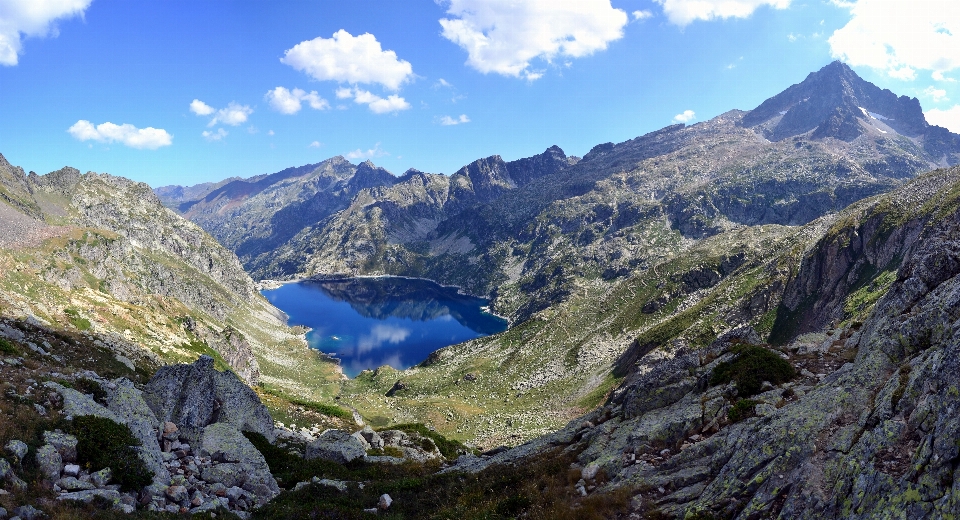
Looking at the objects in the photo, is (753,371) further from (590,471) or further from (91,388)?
(91,388)

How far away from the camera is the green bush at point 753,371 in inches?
931

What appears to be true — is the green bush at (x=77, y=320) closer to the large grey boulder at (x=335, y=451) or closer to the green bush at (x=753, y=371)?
the large grey boulder at (x=335, y=451)

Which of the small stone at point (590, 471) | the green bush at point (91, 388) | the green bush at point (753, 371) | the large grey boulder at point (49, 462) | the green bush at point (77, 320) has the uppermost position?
the green bush at point (77, 320)

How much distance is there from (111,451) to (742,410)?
2819 cm

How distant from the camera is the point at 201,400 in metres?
28.7

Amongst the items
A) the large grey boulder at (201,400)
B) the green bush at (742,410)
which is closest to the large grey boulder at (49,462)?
the large grey boulder at (201,400)

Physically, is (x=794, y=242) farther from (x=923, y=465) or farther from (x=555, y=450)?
(x=923, y=465)

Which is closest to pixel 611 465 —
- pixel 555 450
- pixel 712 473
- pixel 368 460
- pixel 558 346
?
pixel 712 473

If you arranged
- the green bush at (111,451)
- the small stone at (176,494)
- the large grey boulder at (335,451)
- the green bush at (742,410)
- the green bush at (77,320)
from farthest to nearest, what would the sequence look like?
the green bush at (77,320), the large grey boulder at (335,451), the green bush at (742,410), the small stone at (176,494), the green bush at (111,451)

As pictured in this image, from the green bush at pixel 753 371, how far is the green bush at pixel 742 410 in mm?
2133

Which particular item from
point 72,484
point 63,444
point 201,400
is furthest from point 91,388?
point 72,484

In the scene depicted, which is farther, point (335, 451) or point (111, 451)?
point (335, 451)

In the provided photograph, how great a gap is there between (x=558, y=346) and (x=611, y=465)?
133m

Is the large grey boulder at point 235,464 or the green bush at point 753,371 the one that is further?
the green bush at point 753,371
